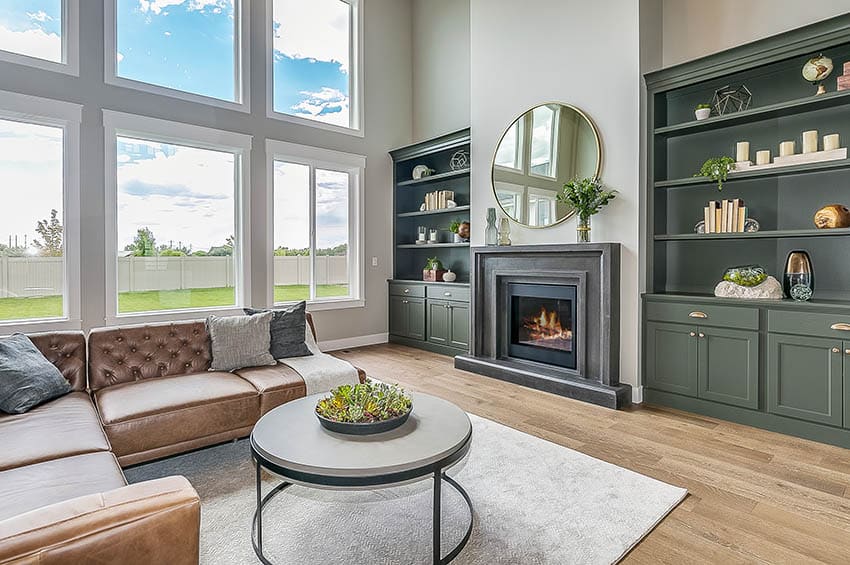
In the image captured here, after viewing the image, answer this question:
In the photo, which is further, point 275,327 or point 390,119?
point 390,119

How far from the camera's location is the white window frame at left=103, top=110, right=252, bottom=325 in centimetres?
462

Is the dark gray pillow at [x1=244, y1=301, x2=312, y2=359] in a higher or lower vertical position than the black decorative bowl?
higher

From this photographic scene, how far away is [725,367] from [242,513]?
3.47m

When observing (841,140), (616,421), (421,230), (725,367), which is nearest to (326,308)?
(421,230)

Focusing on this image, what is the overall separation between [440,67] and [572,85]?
269 centimetres

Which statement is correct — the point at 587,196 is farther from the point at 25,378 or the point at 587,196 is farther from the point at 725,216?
the point at 25,378

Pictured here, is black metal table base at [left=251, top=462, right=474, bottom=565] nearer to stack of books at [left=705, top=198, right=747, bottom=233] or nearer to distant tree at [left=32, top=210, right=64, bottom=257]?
stack of books at [left=705, top=198, right=747, bottom=233]

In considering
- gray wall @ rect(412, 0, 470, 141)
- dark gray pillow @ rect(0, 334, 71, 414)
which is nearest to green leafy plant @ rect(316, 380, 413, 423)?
dark gray pillow @ rect(0, 334, 71, 414)

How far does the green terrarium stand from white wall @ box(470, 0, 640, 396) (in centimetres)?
69

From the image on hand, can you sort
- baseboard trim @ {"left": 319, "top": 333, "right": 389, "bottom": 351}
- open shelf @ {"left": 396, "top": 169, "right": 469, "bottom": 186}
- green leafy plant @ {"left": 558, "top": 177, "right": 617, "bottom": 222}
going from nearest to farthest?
1. green leafy plant @ {"left": 558, "top": 177, "right": 617, "bottom": 222}
2. open shelf @ {"left": 396, "top": 169, "right": 469, "bottom": 186}
3. baseboard trim @ {"left": 319, "top": 333, "right": 389, "bottom": 351}

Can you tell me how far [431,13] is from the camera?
6.82m

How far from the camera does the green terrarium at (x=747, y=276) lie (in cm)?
359

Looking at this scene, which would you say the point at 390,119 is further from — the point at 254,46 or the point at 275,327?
the point at 275,327

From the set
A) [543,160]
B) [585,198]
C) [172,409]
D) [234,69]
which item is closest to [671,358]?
[585,198]
